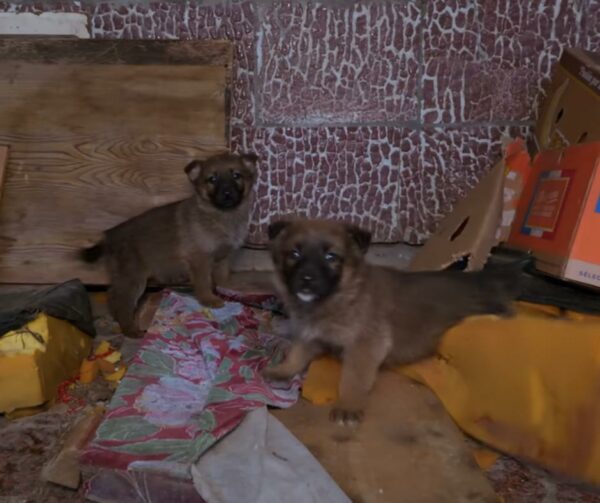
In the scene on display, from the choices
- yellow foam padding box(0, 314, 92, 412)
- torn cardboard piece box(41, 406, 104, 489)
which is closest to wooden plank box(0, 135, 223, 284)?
yellow foam padding box(0, 314, 92, 412)

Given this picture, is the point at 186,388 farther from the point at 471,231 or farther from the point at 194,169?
the point at 471,231

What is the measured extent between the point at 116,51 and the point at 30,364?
218 cm

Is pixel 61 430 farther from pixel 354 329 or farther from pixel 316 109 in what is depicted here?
pixel 316 109

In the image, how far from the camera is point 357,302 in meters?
3.43

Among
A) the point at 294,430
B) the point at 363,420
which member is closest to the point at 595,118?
the point at 363,420

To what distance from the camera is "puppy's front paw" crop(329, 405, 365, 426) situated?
127 inches

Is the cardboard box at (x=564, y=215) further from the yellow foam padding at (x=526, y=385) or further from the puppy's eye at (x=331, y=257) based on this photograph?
the puppy's eye at (x=331, y=257)

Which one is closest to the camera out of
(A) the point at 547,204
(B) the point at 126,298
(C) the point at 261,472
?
(C) the point at 261,472

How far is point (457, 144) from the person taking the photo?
490 cm

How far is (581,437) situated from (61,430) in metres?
2.43

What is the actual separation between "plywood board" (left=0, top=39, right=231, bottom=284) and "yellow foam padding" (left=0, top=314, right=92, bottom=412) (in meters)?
1.15

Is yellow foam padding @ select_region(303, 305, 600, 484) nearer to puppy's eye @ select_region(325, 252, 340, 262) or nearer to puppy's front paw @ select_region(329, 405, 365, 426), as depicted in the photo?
puppy's front paw @ select_region(329, 405, 365, 426)

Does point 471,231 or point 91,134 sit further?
point 91,134

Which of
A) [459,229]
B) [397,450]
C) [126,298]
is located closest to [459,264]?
[459,229]
